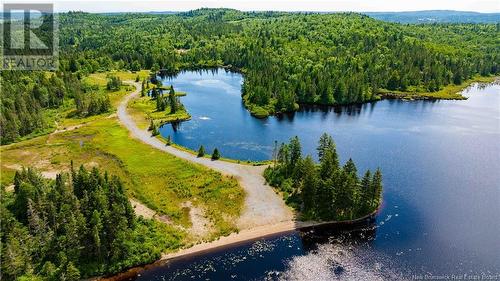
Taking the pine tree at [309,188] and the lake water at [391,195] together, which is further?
the pine tree at [309,188]

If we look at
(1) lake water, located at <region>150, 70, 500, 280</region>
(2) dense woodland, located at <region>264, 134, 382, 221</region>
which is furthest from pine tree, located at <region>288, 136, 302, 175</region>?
(1) lake water, located at <region>150, 70, 500, 280</region>

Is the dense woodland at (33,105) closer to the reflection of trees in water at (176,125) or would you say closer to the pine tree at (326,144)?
the reflection of trees in water at (176,125)

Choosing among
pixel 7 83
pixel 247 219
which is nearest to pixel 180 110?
pixel 7 83

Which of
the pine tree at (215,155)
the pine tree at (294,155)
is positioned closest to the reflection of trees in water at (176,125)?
the pine tree at (215,155)

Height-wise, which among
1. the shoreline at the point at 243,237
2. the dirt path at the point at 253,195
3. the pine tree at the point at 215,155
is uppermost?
the pine tree at the point at 215,155

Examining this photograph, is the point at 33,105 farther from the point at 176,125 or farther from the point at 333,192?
the point at 333,192

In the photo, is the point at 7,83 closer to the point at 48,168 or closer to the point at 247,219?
the point at 48,168

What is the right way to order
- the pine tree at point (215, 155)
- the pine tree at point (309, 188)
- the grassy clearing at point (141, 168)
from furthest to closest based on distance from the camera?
the pine tree at point (215, 155) → the grassy clearing at point (141, 168) → the pine tree at point (309, 188)
